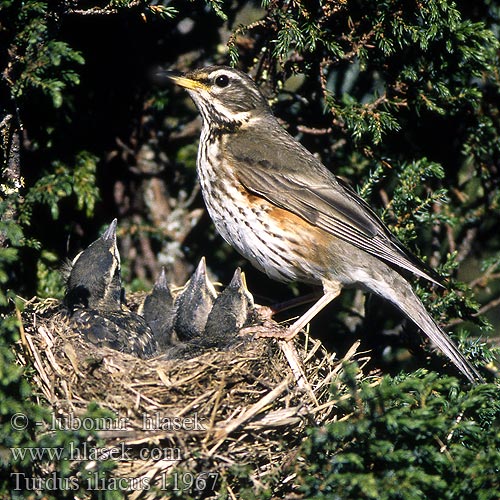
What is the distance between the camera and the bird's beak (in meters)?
4.94

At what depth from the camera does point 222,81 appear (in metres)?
5.00

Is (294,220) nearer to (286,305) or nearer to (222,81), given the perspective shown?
(286,305)

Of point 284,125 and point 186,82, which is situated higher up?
point 186,82

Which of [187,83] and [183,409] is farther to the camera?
[187,83]

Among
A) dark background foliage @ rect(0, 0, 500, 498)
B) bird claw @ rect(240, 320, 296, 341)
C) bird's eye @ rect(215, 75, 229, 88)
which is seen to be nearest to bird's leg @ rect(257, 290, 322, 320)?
dark background foliage @ rect(0, 0, 500, 498)

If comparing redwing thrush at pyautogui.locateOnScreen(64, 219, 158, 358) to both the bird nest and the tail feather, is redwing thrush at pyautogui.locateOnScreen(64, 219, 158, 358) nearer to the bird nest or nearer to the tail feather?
the bird nest

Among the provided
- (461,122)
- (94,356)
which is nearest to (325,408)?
(94,356)

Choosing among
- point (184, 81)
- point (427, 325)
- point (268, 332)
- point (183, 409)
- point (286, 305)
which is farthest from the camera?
point (286, 305)

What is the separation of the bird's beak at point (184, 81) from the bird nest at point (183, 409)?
1820mm

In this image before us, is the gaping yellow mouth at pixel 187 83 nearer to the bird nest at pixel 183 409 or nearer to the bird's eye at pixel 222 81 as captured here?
the bird's eye at pixel 222 81

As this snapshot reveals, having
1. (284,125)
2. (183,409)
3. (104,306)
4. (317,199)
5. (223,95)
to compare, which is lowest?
(104,306)

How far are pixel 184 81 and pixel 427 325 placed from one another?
230 centimetres

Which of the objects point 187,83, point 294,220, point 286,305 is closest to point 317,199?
point 294,220

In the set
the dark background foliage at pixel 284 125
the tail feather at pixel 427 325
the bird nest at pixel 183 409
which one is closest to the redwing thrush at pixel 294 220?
the tail feather at pixel 427 325
